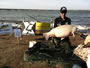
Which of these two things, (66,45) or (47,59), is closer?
(47,59)

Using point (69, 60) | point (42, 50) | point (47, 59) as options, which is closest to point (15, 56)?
point (42, 50)

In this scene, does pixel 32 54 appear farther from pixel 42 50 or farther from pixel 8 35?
pixel 8 35

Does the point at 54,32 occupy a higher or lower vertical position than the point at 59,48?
higher

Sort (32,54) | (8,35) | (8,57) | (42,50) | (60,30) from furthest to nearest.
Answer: (8,35) < (8,57) < (42,50) < (32,54) < (60,30)

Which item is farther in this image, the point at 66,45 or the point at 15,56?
the point at 15,56

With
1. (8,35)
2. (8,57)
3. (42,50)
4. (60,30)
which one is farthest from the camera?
(8,35)

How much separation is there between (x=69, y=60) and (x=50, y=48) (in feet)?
4.51

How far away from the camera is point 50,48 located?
27.8 feet

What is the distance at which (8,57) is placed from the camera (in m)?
9.03

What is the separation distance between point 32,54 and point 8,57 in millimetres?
1648

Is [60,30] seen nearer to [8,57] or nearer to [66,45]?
[66,45]

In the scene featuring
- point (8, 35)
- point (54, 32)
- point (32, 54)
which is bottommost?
point (8, 35)

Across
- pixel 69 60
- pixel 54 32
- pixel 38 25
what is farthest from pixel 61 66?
pixel 38 25

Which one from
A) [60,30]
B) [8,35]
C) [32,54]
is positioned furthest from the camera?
[8,35]
